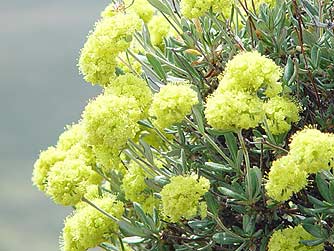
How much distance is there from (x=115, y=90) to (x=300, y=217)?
11.1 inches

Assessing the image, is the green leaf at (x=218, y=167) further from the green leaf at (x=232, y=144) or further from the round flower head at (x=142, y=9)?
the round flower head at (x=142, y=9)

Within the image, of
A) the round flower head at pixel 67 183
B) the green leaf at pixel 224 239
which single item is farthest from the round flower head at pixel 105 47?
the green leaf at pixel 224 239

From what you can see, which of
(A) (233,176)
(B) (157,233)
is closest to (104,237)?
(B) (157,233)

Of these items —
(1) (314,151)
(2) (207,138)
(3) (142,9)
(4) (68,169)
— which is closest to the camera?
(1) (314,151)

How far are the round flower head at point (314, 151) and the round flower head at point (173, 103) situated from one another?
0.13 m

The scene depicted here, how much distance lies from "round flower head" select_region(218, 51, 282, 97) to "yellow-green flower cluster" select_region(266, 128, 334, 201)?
2.7 inches

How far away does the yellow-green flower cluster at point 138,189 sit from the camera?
0.98 m

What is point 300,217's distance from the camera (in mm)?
903

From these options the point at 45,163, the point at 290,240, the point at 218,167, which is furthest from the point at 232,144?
the point at 45,163

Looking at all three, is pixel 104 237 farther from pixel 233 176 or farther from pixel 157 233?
pixel 233 176

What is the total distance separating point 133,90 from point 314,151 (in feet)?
0.79

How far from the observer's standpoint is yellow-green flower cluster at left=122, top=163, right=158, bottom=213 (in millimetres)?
983

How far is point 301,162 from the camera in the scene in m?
0.74

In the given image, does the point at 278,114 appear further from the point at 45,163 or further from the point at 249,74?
the point at 45,163
